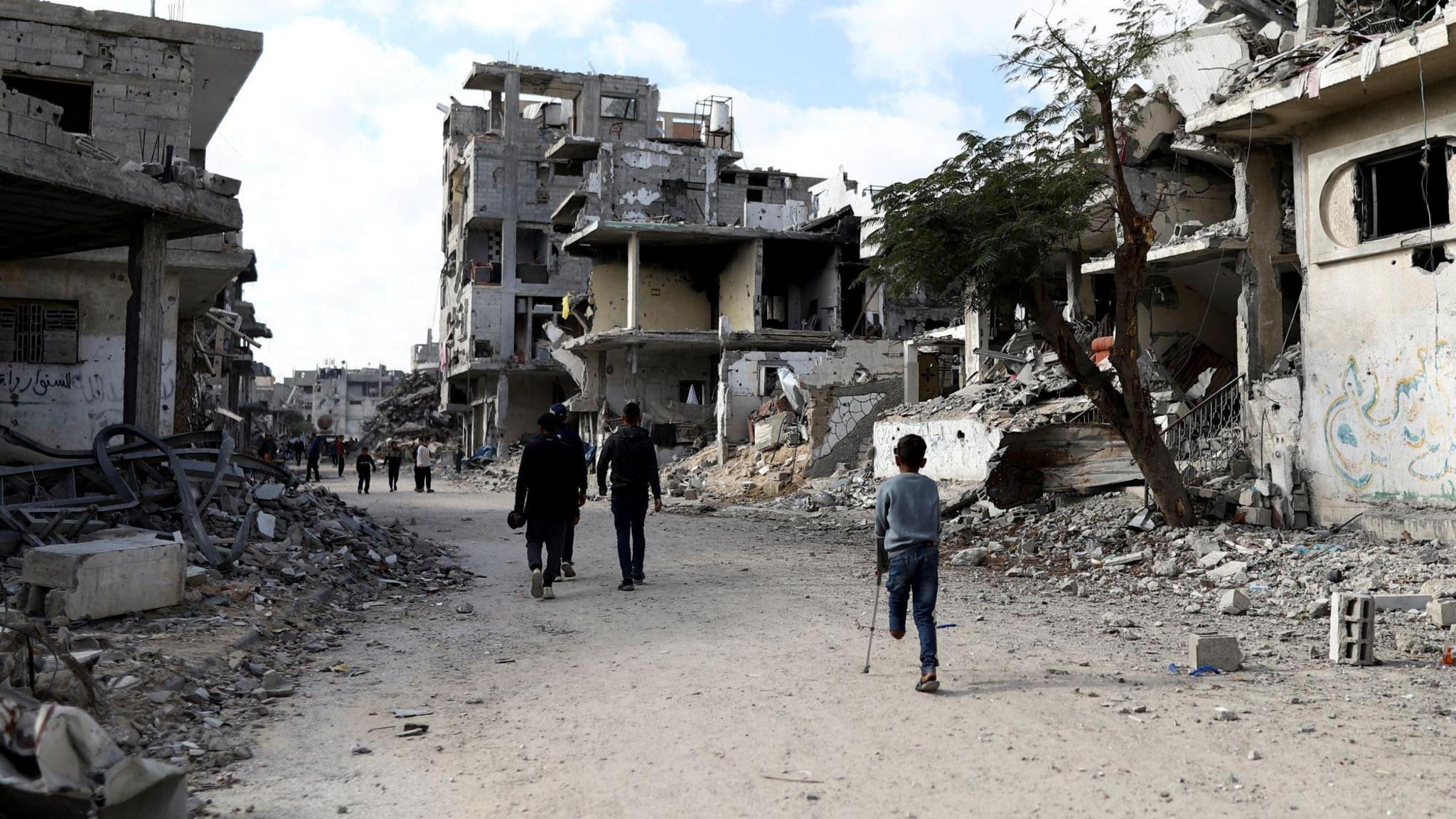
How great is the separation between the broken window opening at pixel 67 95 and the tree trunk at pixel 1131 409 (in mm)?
14693

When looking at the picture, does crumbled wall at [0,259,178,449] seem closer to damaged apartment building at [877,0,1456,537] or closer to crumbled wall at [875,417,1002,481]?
crumbled wall at [875,417,1002,481]

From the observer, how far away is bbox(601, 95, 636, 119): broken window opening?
54000mm

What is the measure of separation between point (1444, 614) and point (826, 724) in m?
5.49

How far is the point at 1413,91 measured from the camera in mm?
12023

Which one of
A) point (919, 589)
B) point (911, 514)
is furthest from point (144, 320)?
point (919, 589)

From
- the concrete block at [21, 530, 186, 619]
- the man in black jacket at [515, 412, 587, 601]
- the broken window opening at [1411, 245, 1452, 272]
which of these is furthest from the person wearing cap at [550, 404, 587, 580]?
the broken window opening at [1411, 245, 1452, 272]

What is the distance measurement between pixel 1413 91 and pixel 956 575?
299 inches

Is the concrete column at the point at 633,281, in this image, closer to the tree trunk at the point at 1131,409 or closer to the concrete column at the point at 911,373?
the concrete column at the point at 911,373

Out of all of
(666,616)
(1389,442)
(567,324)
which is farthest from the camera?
(567,324)

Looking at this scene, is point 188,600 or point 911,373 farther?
point 911,373

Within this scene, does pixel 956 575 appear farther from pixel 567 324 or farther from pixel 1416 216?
pixel 567 324

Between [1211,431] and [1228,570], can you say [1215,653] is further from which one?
[1211,431]

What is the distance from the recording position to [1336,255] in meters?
12.8

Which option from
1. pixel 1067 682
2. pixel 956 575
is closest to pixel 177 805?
pixel 1067 682
